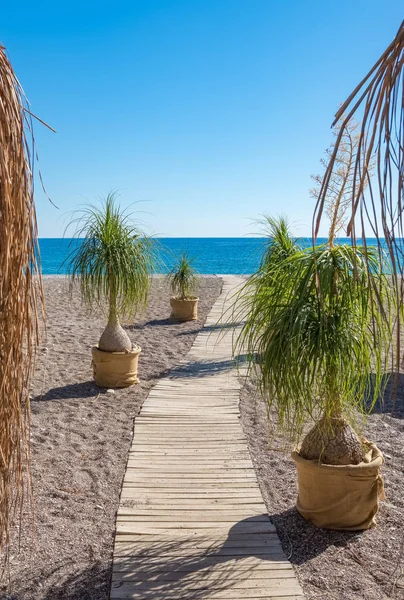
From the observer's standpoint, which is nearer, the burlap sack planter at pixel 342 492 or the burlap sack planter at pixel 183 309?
the burlap sack planter at pixel 342 492

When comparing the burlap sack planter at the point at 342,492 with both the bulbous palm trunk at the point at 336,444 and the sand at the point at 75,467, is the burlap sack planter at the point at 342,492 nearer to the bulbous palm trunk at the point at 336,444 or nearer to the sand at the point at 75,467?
the bulbous palm trunk at the point at 336,444

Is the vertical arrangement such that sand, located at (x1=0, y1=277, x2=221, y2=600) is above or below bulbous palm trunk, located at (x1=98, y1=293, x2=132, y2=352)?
below

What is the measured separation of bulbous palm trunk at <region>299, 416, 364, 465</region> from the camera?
2.97 m

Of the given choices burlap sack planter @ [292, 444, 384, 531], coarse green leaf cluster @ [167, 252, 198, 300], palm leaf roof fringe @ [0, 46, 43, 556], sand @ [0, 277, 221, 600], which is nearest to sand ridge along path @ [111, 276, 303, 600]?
sand @ [0, 277, 221, 600]

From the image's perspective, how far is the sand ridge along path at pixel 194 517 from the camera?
2516 millimetres

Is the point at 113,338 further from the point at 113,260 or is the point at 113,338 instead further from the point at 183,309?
the point at 183,309

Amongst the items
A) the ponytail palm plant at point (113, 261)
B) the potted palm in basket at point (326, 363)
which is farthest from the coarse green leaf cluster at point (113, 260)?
the potted palm in basket at point (326, 363)

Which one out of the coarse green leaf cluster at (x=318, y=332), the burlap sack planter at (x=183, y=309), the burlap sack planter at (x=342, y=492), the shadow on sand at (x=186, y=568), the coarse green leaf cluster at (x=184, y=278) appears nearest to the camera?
the shadow on sand at (x=186, y=568)

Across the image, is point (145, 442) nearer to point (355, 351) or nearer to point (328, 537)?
point (328, 537)

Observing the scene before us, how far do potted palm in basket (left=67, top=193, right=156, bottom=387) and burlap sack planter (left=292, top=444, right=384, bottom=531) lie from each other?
3.09 metres

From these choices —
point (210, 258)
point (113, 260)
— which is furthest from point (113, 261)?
point (210, 258)

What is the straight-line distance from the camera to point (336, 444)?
298cm

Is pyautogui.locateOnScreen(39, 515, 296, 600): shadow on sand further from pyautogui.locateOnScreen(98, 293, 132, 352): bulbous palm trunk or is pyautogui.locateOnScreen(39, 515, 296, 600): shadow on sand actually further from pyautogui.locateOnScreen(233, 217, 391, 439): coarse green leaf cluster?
pyautogui.locateOnScreen(98, 293, 132, 352): bulbous palm trunk

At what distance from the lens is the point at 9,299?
5.60 ft
